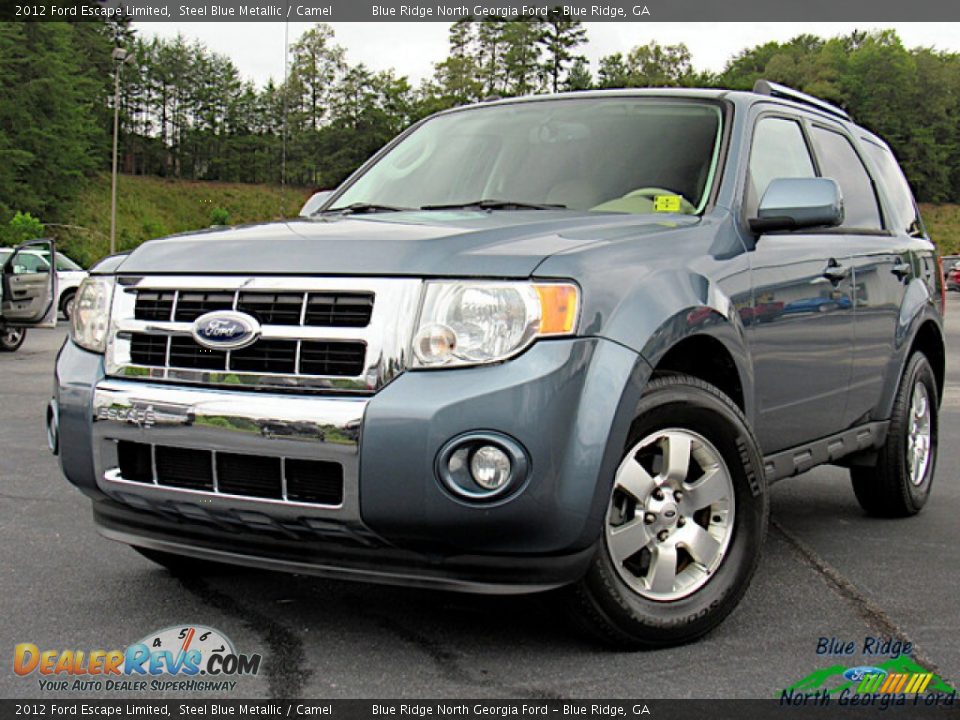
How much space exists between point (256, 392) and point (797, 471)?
2.27 meters

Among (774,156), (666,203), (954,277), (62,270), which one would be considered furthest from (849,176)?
(954,277)

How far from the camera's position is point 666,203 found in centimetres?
445

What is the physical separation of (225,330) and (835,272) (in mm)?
2488

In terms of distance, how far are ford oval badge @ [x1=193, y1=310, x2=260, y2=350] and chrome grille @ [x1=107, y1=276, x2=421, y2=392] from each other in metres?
0.02

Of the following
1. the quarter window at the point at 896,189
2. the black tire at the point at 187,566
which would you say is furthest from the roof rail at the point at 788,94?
the black tire at the point at 187,566

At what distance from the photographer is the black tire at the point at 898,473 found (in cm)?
568

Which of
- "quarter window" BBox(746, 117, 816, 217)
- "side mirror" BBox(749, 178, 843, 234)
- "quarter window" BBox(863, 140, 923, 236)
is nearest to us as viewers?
"side mirror" BBox(749, 178, 843, 234)

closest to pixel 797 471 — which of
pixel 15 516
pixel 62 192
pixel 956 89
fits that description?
pixel 15 516

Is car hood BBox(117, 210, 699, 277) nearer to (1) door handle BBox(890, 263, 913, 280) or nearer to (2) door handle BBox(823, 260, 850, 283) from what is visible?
(2) door handle BBox(823, 260, 850, 283)

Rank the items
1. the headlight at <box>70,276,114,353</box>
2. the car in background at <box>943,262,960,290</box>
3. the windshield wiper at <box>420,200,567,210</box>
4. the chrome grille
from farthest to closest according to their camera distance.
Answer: the car in background at <box>943,262,960,290</box>
the windshield wiper at <box>420,200,567,210</box>
the headlight at <box>70,276,114,353</box>
the chrome grille

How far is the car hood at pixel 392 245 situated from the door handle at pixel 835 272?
38.1 inches

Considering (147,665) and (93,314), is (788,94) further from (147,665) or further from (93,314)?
(147,665)

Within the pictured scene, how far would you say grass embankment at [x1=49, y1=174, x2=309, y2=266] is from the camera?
70.2 metres

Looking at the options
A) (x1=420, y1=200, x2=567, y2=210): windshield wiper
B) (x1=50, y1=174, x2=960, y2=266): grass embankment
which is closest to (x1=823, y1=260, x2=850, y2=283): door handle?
(x1=420, y1=200, x2=567, y2=210): windshield wiper
